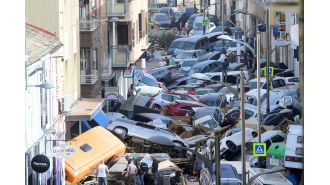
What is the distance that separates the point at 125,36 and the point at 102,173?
2.27 feet

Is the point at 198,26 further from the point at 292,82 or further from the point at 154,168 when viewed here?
the point at 154,168

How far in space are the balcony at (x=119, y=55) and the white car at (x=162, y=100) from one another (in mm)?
221

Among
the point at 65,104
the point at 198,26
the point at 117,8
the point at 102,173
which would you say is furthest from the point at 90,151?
the point at 198,26

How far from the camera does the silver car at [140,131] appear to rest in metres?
7.77

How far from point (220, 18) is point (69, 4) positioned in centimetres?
74

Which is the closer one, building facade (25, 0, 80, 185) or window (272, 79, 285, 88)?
building facade (25, 0, 80, 185)

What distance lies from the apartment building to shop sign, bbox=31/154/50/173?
0.57m

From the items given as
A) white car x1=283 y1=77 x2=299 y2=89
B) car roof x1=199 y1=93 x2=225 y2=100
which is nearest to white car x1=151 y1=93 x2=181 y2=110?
car roof x1=199 y1=93 x2=225 y2=100

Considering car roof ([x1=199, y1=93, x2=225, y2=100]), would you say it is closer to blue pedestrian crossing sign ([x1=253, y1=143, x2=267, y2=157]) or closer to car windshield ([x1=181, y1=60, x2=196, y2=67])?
car windshield ([x1=181, y1=60, x2=196, y2=67])

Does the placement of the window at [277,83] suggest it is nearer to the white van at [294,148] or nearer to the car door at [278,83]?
the car door at [278,83]

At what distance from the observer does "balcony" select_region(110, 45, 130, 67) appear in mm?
7848

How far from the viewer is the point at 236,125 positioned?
7801mm
